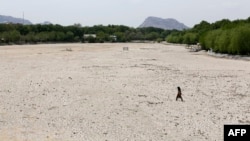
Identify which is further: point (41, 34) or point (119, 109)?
point (41, 34)

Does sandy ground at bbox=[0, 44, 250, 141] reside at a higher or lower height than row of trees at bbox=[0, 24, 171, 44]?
lower

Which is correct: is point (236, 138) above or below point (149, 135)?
above

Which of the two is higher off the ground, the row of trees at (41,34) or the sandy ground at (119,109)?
the row of trees at (41,34)

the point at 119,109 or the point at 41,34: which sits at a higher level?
the point at 41,34

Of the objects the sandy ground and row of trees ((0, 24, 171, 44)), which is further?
row of trees ((0, 24, 171, 44))

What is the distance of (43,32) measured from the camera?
178250 mm

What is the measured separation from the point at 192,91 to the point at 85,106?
9.43 m

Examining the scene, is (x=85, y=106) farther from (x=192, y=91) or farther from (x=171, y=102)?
(x=192, y=91)

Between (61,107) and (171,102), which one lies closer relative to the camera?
(61,107)

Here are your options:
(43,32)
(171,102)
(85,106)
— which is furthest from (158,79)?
(43,32)

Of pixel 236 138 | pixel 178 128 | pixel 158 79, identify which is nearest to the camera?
pixel 236 138

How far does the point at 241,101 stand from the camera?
24141 mm

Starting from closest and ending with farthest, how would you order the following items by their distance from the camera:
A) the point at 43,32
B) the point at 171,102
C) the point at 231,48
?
the point at 171,102 → the point at 231,48 → the point at 43,32

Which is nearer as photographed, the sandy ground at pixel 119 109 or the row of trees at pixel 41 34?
the sandy ground at pixel 119 109
